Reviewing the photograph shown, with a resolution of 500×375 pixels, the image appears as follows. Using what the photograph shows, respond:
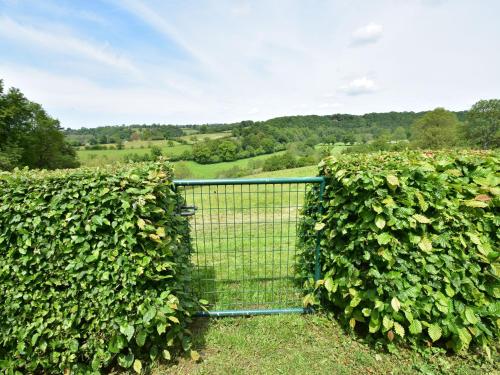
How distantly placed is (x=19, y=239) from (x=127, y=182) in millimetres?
1010

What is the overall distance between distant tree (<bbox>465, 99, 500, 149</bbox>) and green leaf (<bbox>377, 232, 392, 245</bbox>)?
134 feet

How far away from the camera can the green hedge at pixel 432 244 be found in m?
2.32

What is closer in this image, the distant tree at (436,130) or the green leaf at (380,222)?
the green leaf at (380,222)

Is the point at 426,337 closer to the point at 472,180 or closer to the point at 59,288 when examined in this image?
the point at 472,180

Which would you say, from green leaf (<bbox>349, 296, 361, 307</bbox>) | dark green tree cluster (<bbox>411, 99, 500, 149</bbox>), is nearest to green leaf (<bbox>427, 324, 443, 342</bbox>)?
green leaf (<bbox>349, 296, 361, 307</bbox>)

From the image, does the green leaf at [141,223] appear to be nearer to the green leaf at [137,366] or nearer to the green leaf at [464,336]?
the green leaf at [137,366]

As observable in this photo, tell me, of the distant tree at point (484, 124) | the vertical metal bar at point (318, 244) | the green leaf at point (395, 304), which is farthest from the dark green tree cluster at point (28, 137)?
the distant tree at point (484, 124)

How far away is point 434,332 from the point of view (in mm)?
2375

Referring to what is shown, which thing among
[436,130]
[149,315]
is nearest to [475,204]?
[149,315]

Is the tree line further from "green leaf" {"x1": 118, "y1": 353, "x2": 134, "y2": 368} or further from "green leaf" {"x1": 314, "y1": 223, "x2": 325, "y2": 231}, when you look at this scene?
"green leaf" {"x1": 118, "y1": 353, "x2": 134, "y2": 368}

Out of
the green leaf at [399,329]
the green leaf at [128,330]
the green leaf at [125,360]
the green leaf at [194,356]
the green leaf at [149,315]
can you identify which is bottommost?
the green leaf at [194,356]

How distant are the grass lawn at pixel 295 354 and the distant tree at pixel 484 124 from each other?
134 ft

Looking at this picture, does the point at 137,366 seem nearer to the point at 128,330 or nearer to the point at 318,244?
the point at 128,330

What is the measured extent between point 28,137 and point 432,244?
34355 millimetres
